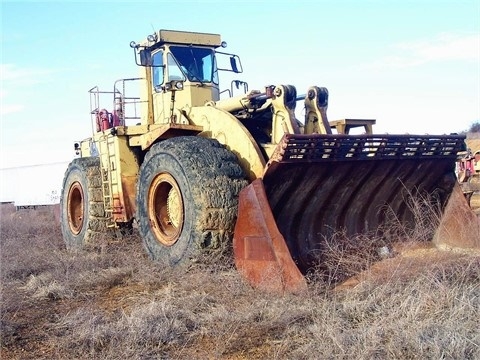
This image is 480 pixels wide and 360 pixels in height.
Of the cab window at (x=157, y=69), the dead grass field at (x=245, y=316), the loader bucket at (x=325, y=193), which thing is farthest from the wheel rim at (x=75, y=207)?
the loader bucket at (x=325, y=193)

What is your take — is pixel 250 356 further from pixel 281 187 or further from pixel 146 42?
pixel 146 42

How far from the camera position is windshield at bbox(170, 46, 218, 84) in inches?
363

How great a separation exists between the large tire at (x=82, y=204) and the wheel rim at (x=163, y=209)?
257cm

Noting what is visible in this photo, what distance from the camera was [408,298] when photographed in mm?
4594

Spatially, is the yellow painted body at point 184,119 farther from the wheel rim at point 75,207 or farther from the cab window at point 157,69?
the wheel rim at point 75,207

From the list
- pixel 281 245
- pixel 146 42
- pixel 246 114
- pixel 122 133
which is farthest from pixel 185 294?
pixel 146 42

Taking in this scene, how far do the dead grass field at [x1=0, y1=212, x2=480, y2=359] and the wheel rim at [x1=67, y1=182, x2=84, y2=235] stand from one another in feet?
13.6

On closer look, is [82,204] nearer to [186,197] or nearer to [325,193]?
[186,197]

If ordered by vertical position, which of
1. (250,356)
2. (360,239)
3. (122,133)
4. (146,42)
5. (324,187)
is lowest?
(250,356)

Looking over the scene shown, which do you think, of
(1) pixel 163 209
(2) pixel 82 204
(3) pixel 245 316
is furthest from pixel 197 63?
(3) pixel 245 316

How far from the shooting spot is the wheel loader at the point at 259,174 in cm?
610

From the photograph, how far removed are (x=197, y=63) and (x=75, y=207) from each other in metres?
4.06

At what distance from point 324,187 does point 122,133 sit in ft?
12.3

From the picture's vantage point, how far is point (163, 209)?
25.6ft
